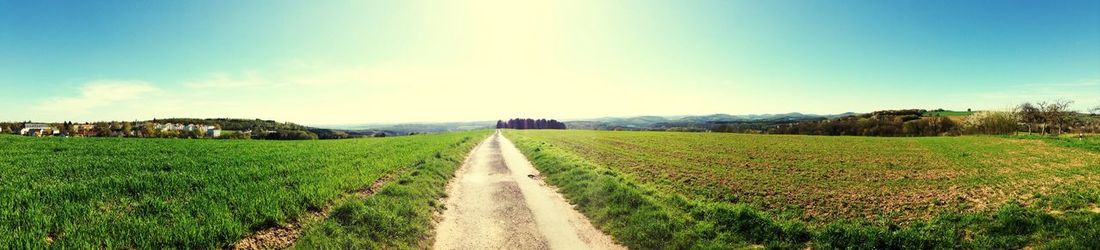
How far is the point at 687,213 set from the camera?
40.2ft

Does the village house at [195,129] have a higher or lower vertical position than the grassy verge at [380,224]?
higher

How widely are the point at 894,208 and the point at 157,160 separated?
30.3m

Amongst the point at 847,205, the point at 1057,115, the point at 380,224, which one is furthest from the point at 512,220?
the point at 1057,115

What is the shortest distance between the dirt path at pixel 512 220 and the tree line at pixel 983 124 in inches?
3044

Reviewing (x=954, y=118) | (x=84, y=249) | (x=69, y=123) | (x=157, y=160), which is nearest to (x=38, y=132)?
(x=69, y=123)

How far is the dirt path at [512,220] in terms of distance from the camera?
10086 mm

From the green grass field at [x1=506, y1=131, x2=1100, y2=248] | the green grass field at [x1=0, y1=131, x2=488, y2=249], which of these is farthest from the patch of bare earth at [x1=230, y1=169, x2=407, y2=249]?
the green grass field at [x1=506, y1=131, x2=1100, y2=248]

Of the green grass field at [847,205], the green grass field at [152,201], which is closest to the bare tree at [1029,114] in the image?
the green grass field at [847,205]

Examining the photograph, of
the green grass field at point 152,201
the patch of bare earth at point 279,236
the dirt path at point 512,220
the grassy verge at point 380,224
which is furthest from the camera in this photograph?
the dirt path at point 512,220

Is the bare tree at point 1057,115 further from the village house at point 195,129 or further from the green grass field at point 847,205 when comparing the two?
the village house at point 195,129

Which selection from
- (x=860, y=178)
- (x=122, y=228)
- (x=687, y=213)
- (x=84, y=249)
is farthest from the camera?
(x=860, y=178)

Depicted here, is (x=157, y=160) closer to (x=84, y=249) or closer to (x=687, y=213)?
(x=84, y=249)

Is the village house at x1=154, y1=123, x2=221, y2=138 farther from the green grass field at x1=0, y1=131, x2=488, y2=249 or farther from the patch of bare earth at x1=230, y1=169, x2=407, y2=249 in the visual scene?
the patch of bare earth at x1=230, y1=169, x2=407, y2=249

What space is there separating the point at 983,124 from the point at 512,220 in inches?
3878
